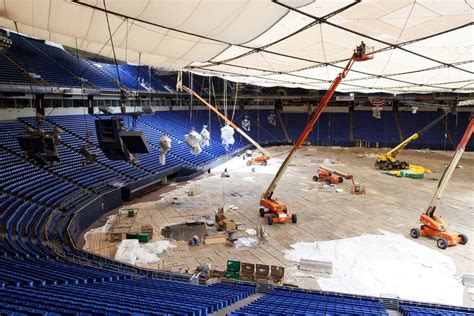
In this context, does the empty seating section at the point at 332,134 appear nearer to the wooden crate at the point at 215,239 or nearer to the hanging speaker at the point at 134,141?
the wooden crate at the point at 215,239

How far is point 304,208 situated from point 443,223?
22.9ft

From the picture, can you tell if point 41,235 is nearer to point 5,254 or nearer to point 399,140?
point 5,254

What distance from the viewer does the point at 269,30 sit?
33.8 feet

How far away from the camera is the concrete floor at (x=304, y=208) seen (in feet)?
45.6

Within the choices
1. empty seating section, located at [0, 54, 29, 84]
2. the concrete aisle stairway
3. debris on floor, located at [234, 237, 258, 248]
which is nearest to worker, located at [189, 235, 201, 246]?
debris on floor, located at [234, 237, 258, 248]

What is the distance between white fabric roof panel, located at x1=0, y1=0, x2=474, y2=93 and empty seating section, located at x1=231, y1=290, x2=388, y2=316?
21.6 ft

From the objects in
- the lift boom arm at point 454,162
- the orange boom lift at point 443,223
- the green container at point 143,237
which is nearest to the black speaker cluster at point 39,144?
the green container at point 143,237

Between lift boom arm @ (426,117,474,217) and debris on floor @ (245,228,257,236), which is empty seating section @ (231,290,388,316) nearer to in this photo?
debris on floor @ (245,228,257,236)

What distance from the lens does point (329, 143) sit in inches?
1880

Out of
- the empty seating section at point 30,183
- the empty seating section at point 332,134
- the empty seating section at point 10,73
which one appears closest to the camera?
the empty seating section at point 30,183

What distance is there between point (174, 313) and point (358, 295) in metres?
6.43

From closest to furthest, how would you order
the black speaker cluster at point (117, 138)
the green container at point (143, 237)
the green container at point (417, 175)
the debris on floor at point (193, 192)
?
the black speaker cluster at point (117, 138) < the green container at point (143, 237) < the debris on floor at point (193, 192) < the green container at point (417, 175)

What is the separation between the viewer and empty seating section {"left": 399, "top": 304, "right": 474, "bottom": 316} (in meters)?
7.99

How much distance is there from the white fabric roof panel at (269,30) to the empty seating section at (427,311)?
6804 millimetres
